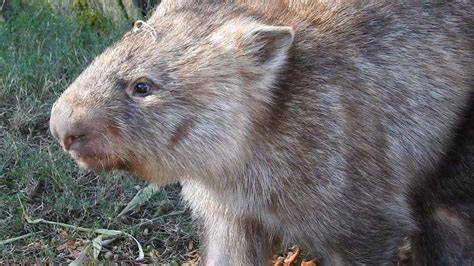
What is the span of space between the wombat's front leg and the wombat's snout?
84 centimetres

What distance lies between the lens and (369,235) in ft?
12.6

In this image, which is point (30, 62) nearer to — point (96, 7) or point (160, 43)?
point (96, 7)

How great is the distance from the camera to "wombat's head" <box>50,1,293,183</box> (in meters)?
3.55

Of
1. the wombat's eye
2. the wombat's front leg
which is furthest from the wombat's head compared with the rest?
the wombat's front leg

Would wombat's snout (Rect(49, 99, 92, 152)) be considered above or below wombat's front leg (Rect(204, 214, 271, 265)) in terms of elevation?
above

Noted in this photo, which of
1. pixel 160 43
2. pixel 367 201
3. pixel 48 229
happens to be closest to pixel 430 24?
pixel 367 201

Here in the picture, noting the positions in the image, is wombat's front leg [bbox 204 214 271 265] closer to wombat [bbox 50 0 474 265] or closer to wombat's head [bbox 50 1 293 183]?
wombat [bbox 50 0 474 265]

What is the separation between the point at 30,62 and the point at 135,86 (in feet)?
7.75

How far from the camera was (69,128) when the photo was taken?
136 inches

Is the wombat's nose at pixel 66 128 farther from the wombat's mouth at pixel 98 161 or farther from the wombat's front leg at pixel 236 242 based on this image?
the wombat's front leg at pixel 236 242

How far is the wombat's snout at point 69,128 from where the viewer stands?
136 inches

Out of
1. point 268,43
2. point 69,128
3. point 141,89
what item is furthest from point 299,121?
point 69,128

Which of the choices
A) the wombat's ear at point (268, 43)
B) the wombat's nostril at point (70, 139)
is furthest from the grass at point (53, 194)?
the wombat's ear at point (268, 43)

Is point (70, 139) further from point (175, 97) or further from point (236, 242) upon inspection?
point (236, 242)
